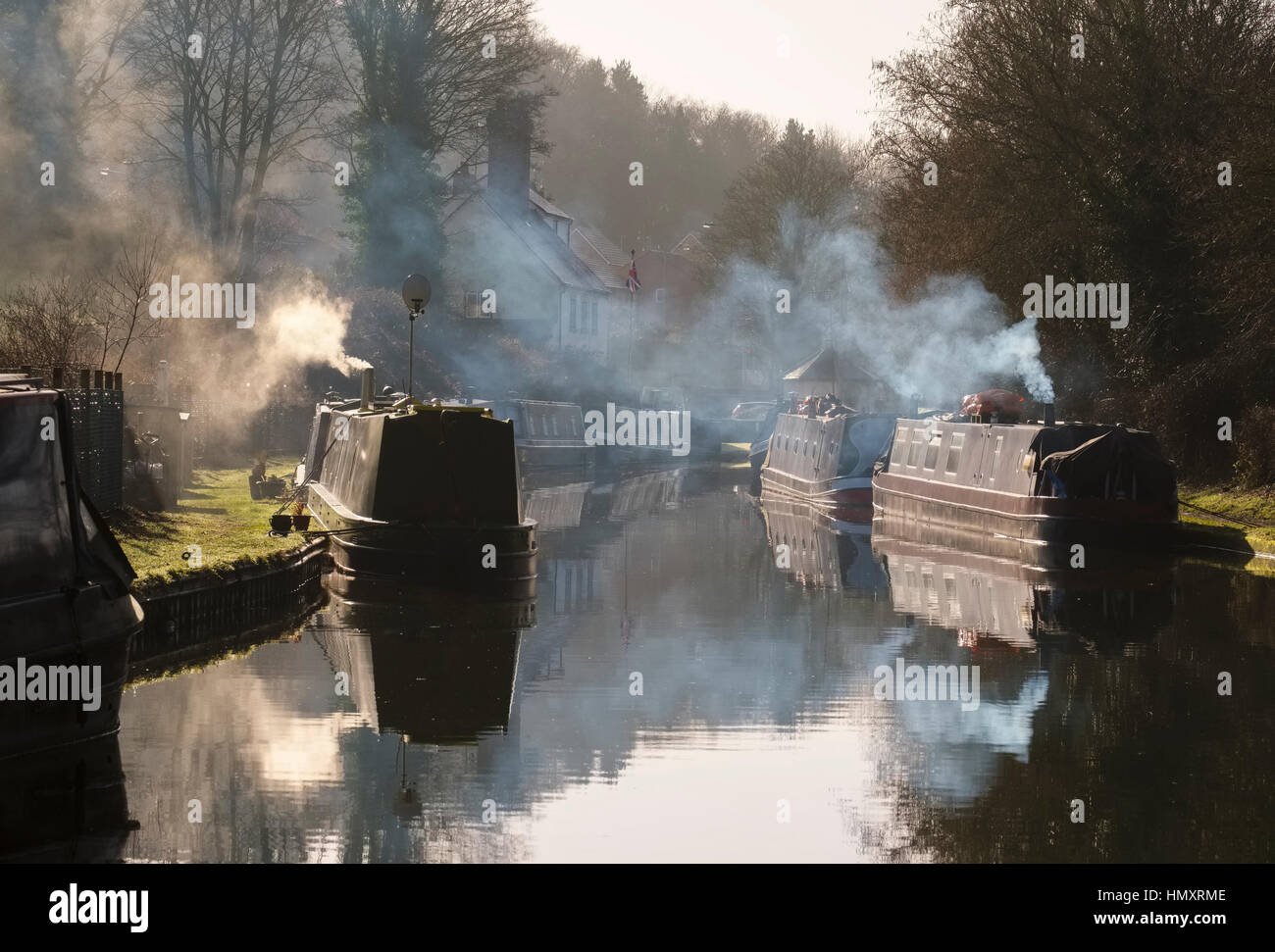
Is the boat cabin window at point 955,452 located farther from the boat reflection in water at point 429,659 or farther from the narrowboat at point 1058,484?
the boat reflection in water at point 429,659

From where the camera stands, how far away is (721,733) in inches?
491

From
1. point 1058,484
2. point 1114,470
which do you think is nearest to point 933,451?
point 1058,484

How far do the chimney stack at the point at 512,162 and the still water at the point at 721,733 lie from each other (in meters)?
36.2

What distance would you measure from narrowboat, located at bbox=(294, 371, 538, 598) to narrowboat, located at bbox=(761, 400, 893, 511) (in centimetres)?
1945

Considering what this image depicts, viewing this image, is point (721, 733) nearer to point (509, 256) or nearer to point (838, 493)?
point (838, 493)

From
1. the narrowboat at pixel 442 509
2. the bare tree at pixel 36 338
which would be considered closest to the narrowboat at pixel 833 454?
the bare tree at pixel 36 338

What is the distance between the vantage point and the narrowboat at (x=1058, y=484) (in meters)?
26.4

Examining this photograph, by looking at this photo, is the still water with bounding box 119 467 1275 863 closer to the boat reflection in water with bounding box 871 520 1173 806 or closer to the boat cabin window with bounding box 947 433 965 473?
the boat reflection in water with bounding box 871 520 1173 806

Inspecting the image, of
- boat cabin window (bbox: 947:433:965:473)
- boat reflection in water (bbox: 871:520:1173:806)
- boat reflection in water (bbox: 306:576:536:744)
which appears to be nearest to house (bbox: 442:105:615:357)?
boat cabin window (bbox: 947:433:965:473)
